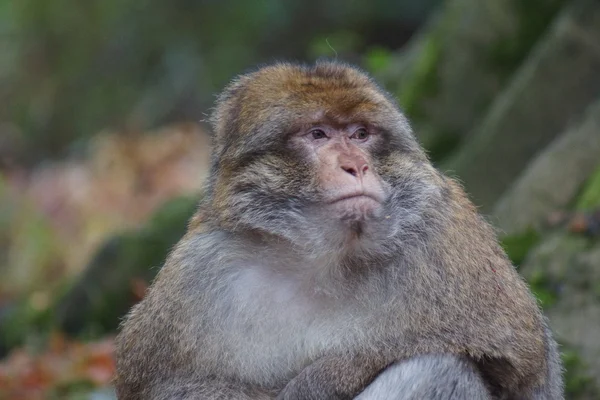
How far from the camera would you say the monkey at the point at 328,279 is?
15.9ft

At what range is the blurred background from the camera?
8398 millimetres

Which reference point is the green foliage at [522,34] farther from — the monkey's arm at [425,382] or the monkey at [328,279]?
the monkey's arm at [425,382]

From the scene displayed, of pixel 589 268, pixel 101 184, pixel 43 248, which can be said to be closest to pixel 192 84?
pixel 101 184

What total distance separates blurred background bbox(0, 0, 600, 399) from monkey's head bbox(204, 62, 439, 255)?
84.0 inches

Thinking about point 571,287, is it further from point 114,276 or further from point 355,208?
point 114,276

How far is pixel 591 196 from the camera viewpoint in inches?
316

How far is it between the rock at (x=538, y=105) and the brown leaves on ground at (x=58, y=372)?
315 centimetres

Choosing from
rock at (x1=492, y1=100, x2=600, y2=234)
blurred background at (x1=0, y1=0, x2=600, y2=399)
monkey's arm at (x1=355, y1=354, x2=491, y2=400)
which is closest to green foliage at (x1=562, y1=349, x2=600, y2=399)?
blurred background at (x1=0, y1=0, x2=600, y2=399)

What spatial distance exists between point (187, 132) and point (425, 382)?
12.2m

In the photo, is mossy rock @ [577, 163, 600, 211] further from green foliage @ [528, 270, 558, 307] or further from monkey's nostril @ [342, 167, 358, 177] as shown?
monkey's nostril @ [342, 167, 358, 177]

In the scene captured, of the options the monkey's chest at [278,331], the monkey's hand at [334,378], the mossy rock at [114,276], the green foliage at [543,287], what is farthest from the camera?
the mossy rock at [114,276]

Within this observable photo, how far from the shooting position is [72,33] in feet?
58.5

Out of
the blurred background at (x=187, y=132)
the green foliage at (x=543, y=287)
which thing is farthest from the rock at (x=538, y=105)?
the green foliage at (x=543, y=287)

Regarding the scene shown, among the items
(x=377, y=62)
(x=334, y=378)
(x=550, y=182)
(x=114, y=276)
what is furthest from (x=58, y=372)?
(x=334, y=378)
